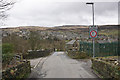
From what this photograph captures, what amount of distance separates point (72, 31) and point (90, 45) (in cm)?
10702

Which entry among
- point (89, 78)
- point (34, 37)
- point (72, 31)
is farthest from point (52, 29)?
point (89, 78)

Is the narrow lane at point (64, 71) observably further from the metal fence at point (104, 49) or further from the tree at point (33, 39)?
the tree at point (33, 39)

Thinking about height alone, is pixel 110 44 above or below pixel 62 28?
below

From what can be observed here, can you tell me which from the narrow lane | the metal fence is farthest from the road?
the metal fence

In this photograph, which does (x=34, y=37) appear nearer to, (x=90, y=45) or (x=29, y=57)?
(x=29, y=57)

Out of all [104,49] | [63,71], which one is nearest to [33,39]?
Result: [104,49]

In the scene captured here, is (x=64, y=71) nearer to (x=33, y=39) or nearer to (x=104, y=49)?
(x=104, y=49)

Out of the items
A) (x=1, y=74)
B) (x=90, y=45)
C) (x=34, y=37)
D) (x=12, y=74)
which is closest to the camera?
(x=1, y=74)

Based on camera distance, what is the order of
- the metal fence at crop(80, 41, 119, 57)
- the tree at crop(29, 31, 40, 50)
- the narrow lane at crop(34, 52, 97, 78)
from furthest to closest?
the tree at crop(29, 31, 40, 50)
the metal fence at crop(80, 41, 119, 57)
the narrow lane at crop(34, 52, 97, 78)

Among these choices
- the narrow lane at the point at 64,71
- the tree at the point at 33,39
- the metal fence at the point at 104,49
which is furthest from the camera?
the tree at the point at 33,39

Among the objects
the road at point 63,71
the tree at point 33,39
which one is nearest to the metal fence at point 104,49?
the road at point 63,71

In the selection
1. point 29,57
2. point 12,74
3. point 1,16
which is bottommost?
point 29,57

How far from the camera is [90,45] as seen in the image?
2305 centimetres

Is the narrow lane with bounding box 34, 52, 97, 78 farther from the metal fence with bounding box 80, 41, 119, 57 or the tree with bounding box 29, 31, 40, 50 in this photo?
the tree with bounding box 29, 31, 40, 50
